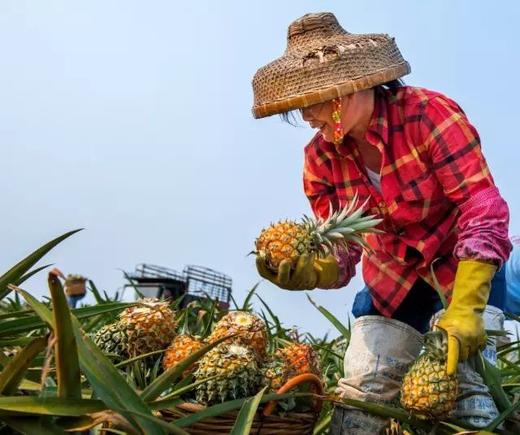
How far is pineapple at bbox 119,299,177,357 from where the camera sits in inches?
89.1

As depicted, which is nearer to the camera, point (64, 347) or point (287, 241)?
point (64, 347)

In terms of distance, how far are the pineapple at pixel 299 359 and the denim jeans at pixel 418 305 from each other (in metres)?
0.54

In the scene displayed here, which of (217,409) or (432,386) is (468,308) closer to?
(432,386)

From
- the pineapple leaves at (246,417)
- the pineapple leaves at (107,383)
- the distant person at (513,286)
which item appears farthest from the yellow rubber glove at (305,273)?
the distant person at (513,286)

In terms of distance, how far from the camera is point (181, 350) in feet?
7.00

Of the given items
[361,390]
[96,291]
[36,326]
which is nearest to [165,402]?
[36,326]

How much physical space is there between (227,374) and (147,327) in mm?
379

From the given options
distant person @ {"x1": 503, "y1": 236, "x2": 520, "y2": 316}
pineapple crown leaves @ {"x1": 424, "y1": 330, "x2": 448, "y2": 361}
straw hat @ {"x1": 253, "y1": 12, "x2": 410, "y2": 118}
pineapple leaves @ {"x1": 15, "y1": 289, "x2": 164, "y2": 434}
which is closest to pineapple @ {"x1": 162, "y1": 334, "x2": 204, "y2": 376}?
pineapple leaves @ {"x1": 15, "y1": 289, "x2": 164, "y2": 434}

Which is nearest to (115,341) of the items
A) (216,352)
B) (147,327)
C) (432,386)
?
(147,327)

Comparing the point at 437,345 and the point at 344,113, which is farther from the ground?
the point at 344,113

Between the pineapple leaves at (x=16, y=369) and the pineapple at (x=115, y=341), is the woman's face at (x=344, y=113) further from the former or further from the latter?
the pineapple leaves at (x=16, y=369)

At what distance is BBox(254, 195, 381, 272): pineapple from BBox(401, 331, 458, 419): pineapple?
1.19 ft

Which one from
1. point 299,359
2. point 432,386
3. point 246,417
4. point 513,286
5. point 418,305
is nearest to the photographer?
point 246,417

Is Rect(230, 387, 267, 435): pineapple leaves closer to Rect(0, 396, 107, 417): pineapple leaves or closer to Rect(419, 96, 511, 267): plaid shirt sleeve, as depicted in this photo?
Rect(0, 396, 107, 417): pineapple leaves
